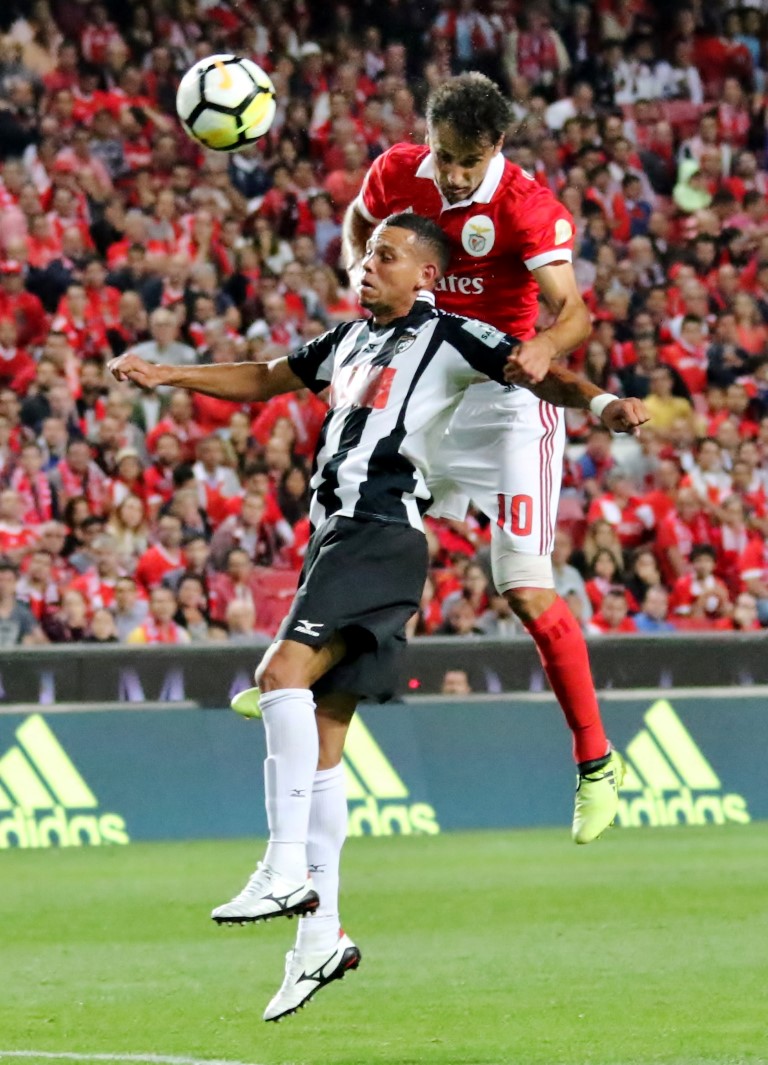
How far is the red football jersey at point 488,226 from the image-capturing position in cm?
698

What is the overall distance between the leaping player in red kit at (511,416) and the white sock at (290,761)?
4.32ft

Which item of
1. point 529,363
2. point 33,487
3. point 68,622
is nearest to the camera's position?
point 529,363

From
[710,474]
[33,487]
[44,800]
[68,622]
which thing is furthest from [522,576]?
[710,474]

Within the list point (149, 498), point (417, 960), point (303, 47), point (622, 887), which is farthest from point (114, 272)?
point (417, 960)

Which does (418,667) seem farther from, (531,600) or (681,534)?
(531,600)

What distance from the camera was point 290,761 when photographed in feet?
20.0

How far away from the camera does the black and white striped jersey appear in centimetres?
632

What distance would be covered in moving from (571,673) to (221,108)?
2.47 m

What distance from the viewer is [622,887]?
423 inches

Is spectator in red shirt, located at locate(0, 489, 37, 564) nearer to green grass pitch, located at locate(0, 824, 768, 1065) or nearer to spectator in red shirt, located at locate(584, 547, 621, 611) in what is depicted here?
green grass pitch, located at locate(0, 824, 768, 1065)

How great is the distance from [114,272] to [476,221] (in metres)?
9.74

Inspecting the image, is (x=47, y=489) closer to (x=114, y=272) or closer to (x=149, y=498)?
(x=149, y=498)

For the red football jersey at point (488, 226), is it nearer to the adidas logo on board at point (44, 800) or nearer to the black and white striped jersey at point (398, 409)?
the black and white striped jersey at point (398, 409)

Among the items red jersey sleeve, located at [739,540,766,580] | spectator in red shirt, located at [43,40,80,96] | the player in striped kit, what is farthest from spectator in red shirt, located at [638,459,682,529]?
the player in striped kit
